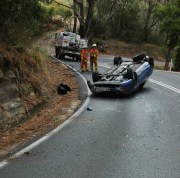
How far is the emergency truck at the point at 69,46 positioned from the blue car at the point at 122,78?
1649cm

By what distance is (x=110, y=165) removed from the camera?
870cm

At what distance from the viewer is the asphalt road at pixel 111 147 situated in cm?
829

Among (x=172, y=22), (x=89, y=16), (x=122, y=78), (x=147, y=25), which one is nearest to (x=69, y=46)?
(x=172, y=22)

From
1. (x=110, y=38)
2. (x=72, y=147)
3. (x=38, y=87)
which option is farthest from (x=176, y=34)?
(x=72, y=147)

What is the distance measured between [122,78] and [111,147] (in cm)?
906

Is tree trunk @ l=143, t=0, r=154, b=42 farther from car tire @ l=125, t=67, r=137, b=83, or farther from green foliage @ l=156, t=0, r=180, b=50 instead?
car tire @ l=125, t=67, r=137, b=83

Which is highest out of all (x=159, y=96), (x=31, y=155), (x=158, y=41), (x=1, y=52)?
(x=1, y=52)

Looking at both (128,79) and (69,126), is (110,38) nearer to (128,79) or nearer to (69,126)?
(128,79)

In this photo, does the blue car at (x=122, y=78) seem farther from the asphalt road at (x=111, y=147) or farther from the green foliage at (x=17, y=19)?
the green foliage at (x=17, y=19)

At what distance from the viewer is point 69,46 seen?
125ft

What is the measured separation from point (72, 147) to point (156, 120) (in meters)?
4.28

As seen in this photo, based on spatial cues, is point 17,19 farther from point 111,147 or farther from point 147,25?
point 147,25

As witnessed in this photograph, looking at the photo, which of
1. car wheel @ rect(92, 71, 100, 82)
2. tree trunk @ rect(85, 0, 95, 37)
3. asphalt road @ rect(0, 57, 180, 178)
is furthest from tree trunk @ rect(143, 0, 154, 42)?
asphalt road @ rect(0, 57, 180, 178)

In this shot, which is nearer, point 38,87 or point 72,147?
point 72,147
